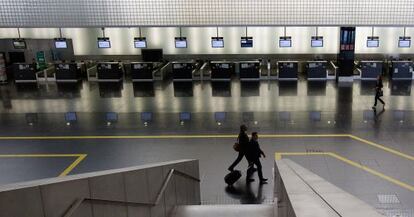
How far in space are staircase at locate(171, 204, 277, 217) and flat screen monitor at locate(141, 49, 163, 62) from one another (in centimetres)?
1692

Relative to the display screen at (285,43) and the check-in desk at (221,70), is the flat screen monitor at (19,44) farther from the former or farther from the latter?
the display screen at (285,43)

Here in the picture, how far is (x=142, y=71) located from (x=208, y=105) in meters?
6.99

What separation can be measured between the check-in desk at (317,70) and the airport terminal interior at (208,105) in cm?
6

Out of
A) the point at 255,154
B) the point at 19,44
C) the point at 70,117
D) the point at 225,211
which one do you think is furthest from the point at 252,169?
the point at 19,44

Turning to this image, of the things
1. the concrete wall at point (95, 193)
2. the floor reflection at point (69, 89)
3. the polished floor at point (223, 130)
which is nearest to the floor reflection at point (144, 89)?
the polished floor at point (223, 130)

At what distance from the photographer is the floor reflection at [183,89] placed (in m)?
17.7

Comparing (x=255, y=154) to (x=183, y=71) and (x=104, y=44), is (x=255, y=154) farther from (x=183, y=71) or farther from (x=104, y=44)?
(x=104, y=44)

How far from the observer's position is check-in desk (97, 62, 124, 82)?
21.4m

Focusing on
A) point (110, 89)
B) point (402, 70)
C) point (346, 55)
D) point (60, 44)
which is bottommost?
point (110, 89)

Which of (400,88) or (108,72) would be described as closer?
(400,88)

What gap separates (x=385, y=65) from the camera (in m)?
21.4

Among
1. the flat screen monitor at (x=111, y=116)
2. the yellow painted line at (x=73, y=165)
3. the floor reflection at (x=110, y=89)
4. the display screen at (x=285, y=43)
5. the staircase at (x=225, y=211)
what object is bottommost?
the yellow painted line at (x=73, y=165)

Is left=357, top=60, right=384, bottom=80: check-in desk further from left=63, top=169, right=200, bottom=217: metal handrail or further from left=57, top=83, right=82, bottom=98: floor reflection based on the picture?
left=63, top=169, right=200, bottom=217: metal handrail

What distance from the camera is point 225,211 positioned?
20.9ft
